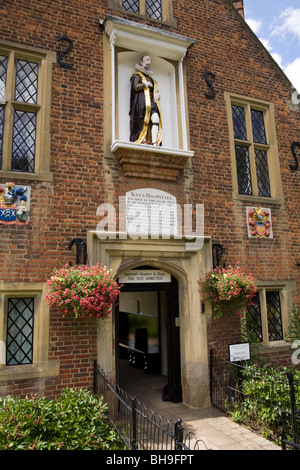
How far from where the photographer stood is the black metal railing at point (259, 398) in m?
5.65

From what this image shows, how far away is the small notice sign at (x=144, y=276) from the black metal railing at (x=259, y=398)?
5.82 ft

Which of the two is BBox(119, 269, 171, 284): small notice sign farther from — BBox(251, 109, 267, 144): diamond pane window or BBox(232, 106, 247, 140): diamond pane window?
BBox(251, 109, 267, 144): diamond pane window

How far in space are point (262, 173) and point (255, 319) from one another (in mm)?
3598

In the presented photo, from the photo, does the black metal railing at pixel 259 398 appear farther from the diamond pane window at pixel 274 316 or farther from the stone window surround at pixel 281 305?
the diamond pane window at pixel 274 316

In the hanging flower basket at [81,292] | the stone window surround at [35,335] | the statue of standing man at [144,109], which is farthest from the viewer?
the statue of standing man at [144,109]

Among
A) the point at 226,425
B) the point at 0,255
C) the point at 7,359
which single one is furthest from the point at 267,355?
the point at 0,255

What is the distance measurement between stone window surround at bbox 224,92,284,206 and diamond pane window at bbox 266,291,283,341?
7.26 feet

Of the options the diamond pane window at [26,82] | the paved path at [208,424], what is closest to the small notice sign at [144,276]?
the paved path at [208,424]

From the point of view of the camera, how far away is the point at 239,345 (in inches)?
281

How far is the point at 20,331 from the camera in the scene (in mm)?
6004

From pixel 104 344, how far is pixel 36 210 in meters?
2.61

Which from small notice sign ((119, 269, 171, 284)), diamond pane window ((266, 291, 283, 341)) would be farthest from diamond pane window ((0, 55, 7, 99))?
diamond pane window ((266, 291, 283, 341))

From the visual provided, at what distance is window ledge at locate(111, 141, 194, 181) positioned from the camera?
6867 mm

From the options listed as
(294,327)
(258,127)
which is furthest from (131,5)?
(294,327)
